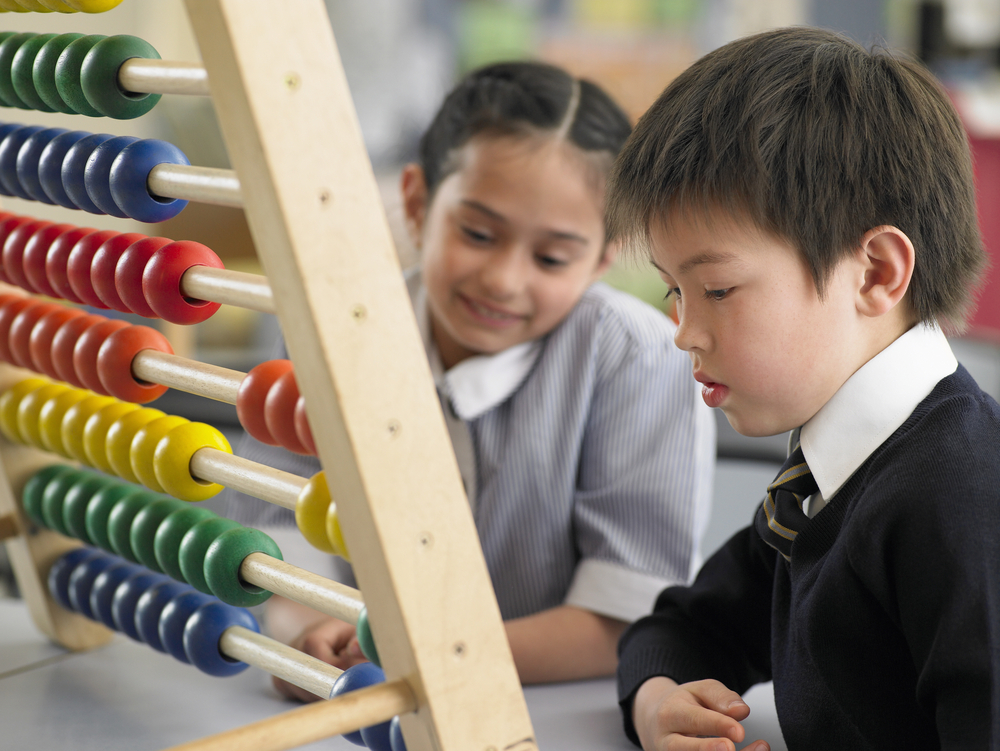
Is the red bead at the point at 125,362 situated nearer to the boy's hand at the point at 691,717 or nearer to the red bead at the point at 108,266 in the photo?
the red bead at the point at 108,266

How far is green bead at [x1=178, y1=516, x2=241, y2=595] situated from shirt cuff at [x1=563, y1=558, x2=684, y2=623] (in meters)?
0.36

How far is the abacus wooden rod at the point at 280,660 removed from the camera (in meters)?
0.61

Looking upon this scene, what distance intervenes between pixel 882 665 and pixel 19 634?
745mm

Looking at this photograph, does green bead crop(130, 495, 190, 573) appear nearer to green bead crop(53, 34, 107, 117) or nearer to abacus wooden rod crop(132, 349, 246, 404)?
abacus wooden rod crop(132, 349, 246, 404)

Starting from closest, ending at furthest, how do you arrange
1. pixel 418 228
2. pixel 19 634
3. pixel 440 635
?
pixel 440 635 < pixel 19 634 < pixel 418 228

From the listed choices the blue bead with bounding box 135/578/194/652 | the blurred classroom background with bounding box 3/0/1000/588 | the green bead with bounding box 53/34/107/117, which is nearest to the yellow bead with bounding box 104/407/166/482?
the blue bead with bounding box 135/578/194/652

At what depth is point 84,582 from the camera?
848mm

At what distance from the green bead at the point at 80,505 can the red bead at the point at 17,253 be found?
17cm

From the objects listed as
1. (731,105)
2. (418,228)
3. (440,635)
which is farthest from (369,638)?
(418,228)

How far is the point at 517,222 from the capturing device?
0.96 metres

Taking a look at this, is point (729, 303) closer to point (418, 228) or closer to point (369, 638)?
point (369, 638)

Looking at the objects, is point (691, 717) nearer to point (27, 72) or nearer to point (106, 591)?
point (106, 591)

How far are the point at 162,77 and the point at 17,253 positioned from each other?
293mm

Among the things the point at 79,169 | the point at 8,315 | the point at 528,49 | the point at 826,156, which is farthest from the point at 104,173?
the point at 528,49
